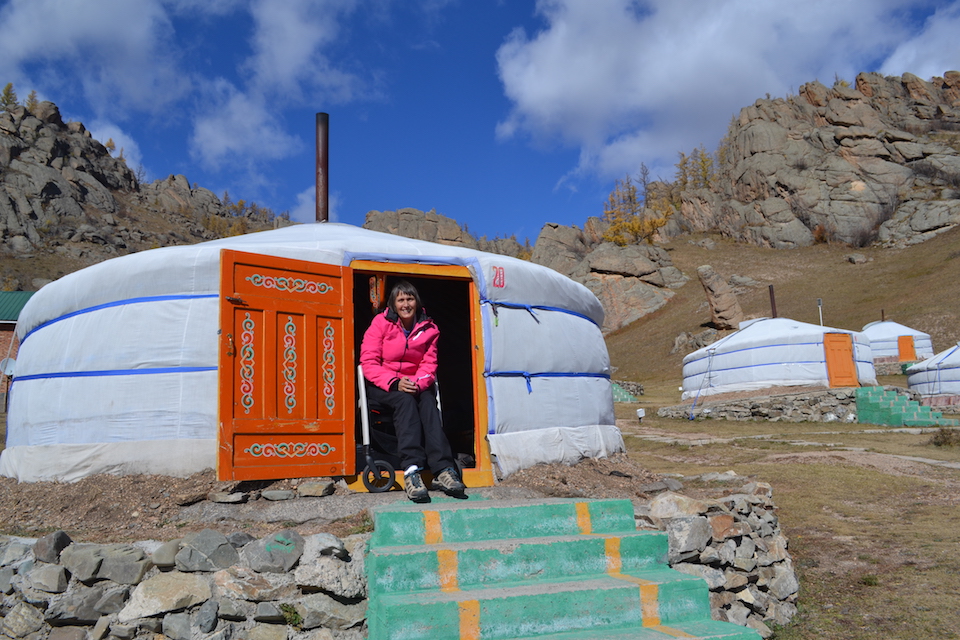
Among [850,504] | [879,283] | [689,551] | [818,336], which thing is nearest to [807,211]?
[879,283]

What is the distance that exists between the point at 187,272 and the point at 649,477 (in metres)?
3.55

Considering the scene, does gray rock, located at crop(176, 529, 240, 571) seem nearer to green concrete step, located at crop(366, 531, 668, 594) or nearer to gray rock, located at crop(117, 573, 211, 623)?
gray rock, located at crop(117, 573, 211, 623)

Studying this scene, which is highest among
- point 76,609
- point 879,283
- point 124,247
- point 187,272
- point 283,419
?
point 124,247

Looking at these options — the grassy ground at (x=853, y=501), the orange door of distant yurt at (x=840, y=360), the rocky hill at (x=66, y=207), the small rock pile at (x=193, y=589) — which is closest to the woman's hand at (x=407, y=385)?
the small rock pile at (x=193, y=589)

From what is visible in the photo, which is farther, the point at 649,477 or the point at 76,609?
the point at 649,477

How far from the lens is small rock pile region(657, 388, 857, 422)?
43.3ft

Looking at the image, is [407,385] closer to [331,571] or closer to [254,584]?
[331,571]

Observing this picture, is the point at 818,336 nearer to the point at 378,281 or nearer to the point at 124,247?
the point at 378,281

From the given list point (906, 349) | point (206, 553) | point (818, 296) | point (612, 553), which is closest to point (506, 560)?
point (612, 553)

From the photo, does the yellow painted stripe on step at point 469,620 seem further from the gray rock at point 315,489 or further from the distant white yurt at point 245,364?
the distant white yurt at point 245,364

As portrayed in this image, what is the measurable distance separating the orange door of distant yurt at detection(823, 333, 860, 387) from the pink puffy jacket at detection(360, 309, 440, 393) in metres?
13.0

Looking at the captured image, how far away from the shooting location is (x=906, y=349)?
19.4 m

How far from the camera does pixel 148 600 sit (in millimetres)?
2590

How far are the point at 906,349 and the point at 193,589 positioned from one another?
865 inches
